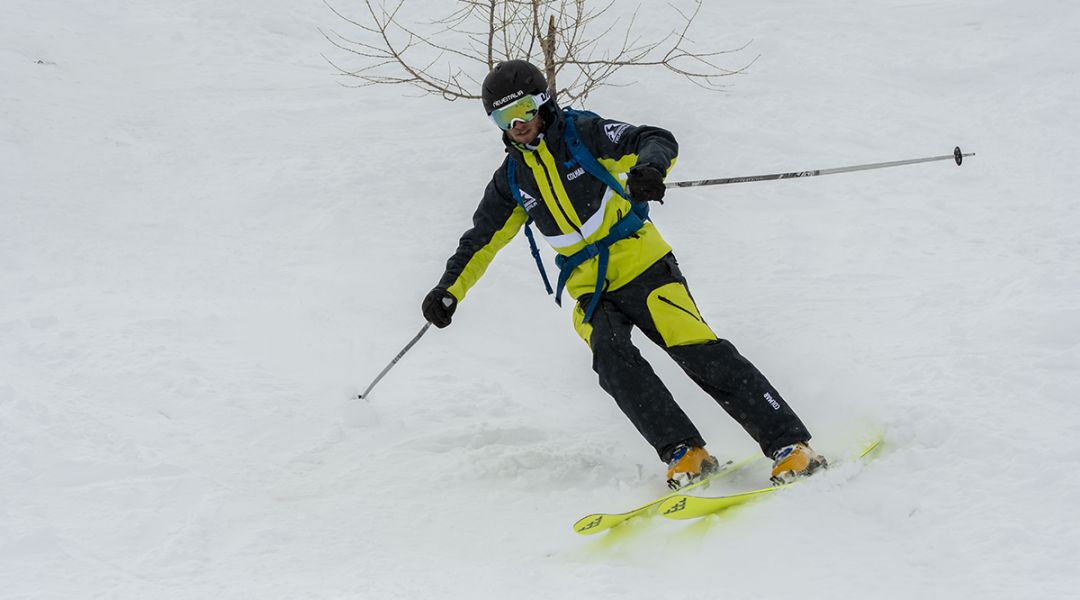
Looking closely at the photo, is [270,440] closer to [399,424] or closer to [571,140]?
[399,424]

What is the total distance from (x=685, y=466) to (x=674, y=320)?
68 cm

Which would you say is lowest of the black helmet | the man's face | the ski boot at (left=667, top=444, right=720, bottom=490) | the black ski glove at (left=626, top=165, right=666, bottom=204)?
the ski boot at (left=667, top=444, right=720, bottom=490)

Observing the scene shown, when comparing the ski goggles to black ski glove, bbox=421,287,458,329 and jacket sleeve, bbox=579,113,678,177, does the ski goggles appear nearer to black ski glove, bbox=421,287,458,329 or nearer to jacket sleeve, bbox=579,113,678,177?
jacket sleeve, bbox=579,113,678,177

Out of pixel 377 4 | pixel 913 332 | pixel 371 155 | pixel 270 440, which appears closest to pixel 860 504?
pixel 913 332

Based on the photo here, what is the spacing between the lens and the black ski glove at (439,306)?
4812mm

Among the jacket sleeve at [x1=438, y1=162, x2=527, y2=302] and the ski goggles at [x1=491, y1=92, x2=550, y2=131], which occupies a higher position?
the ski goggles at [x1=491, y1=92, x2=550, y2=131]

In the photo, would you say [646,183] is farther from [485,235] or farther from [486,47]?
[486,47]

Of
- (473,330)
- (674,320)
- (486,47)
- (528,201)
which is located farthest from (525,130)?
(486,47)

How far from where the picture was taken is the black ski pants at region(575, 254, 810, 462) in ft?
14.0

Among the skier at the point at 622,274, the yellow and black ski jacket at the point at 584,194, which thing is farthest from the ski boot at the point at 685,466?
the yellow and black ski jacket at the point at 584,194

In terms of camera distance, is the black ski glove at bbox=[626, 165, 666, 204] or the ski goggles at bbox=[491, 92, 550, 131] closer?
the black ski glove at bbox=[626, 165, 666, 204]

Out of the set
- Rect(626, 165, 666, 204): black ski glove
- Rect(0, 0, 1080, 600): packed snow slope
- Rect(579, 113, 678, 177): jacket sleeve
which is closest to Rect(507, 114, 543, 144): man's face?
Rect(579, 113, 678, 177): jacket sleeve

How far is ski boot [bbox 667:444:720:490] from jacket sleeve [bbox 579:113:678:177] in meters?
1.28

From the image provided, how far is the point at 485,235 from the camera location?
489 cm
